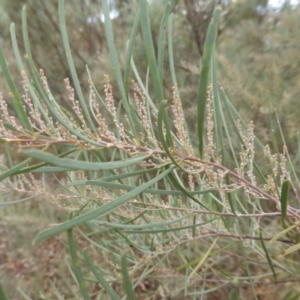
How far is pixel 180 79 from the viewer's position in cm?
158

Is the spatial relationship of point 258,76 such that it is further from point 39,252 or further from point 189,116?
point 39,252

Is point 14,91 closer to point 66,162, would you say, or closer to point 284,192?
point 66,162

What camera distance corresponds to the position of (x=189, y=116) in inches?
56.6

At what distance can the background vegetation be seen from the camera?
3.73 ft

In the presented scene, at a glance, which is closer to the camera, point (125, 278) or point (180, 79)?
point (125, 278)

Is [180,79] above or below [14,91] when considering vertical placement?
above

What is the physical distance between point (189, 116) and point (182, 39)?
0.53 m

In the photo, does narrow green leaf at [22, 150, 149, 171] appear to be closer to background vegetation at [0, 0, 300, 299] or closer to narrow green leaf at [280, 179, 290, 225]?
narrow green leaf at [280, 179, 290, 225]

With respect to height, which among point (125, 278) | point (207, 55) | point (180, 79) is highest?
point (180, 79)

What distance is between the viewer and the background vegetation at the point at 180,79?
1138 mm

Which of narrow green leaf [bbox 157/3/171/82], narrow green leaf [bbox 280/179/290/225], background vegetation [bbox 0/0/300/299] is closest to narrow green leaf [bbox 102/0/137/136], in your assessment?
narrow green leaf [bbox 157/3/171/82]

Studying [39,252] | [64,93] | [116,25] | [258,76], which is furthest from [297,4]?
[39,252]

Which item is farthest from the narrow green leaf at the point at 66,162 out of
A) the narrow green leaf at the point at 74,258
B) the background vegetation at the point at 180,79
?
the background vegetation at the point at 180,79

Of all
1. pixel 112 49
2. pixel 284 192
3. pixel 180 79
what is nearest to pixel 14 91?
pixel 112 49
